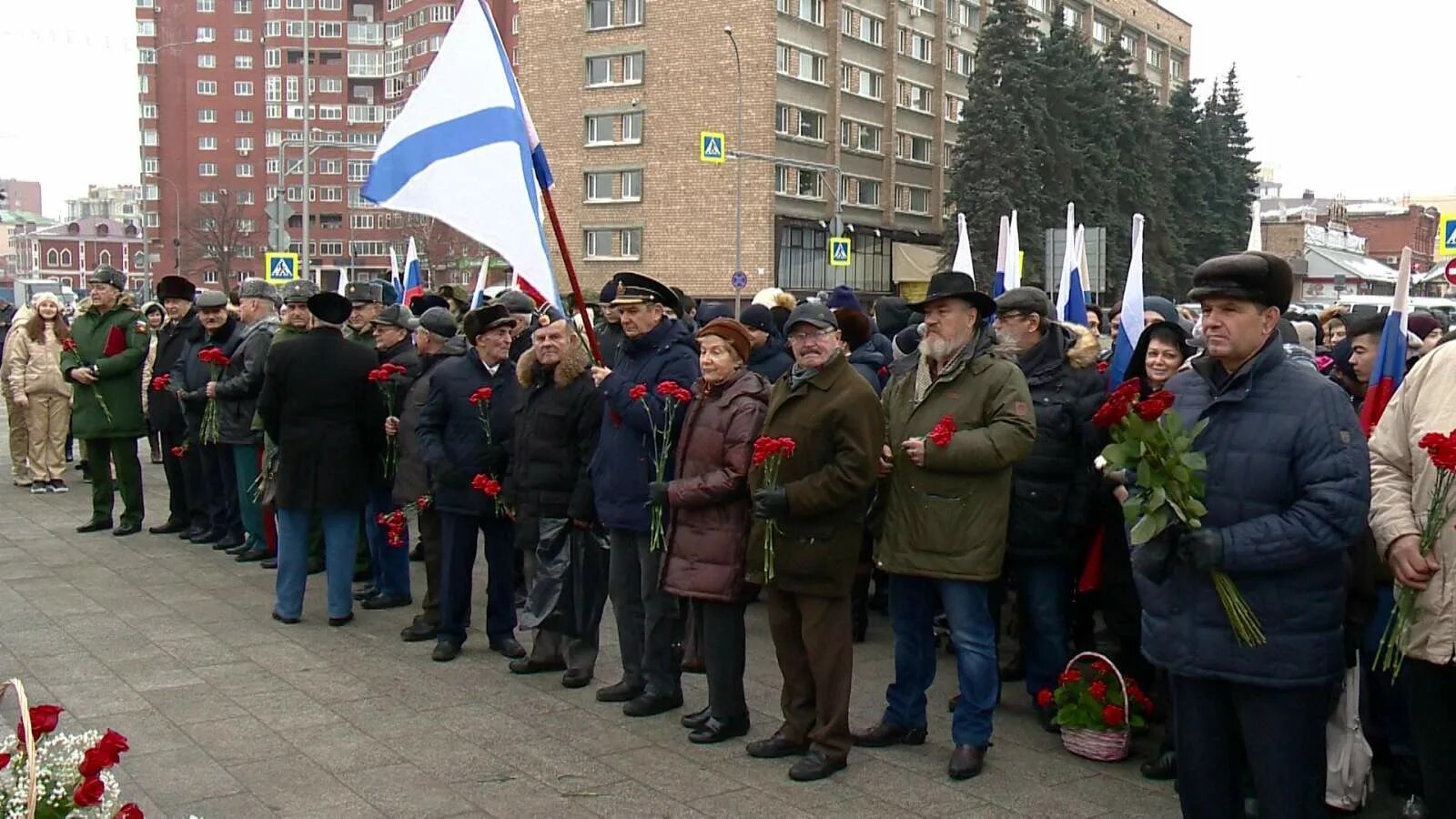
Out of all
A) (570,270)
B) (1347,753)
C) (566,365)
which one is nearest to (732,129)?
(566,365)

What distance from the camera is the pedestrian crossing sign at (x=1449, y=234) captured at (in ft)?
50.1

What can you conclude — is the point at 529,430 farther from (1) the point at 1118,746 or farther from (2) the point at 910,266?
(2) the point at 910,266

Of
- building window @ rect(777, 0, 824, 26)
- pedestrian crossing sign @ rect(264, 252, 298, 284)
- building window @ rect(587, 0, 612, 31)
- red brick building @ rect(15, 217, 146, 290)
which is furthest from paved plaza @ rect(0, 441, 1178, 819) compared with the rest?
red brick building @ rect(15, 217, 146, 290)

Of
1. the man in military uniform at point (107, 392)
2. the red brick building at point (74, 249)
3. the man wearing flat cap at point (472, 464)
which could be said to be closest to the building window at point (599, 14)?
the man in military uniform at point (107, 392)

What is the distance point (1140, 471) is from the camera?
4.03 m

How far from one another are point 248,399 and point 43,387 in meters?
5.23

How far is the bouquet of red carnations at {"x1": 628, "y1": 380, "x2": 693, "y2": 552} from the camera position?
6582 mm

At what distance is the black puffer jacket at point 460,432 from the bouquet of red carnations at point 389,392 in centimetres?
80

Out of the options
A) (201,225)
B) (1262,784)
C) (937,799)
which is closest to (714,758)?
(937,799)

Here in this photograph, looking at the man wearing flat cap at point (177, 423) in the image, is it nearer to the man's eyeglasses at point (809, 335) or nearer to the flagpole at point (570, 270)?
the flagpole at point (570, 270)

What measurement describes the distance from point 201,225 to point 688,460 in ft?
306

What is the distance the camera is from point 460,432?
805 cm

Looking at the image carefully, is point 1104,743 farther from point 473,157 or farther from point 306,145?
point 306,145

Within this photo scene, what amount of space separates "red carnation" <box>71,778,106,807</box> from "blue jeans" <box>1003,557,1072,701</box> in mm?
4319
